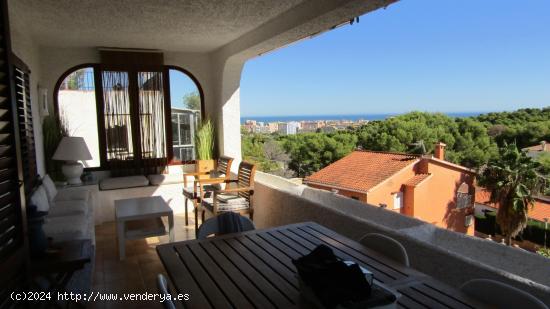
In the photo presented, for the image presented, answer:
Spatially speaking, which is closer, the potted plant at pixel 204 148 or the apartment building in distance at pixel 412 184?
the potted plant at pixel 204 148

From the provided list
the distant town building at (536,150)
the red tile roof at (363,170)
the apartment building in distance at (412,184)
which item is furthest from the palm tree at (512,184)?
the red tile roof at (363,170)

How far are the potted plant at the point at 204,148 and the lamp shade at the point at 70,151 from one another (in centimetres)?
167

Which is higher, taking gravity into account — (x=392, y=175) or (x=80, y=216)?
(x=80, y=216)

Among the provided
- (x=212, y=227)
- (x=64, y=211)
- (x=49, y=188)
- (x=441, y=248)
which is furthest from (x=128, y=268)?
(x=441, y=248)

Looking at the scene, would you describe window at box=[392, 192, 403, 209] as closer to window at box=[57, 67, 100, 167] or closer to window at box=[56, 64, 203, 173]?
window at box=[56, 64, 203, 173]

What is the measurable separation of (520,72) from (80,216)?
32702 mm

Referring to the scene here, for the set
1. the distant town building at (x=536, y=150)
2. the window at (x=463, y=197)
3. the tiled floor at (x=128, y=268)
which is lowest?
the window at (x=463, y=197)

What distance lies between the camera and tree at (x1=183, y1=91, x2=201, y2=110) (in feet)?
20.9

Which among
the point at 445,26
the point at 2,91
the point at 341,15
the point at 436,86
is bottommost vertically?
the point at 2,91

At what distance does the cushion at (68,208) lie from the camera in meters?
3.68

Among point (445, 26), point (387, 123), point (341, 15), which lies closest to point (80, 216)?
point (341, 15)

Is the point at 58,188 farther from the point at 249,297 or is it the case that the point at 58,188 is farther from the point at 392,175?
the point at 392,175

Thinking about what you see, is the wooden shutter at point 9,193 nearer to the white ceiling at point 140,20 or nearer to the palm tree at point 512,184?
the white ceiling at point 140,20

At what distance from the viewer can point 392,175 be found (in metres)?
12.3
